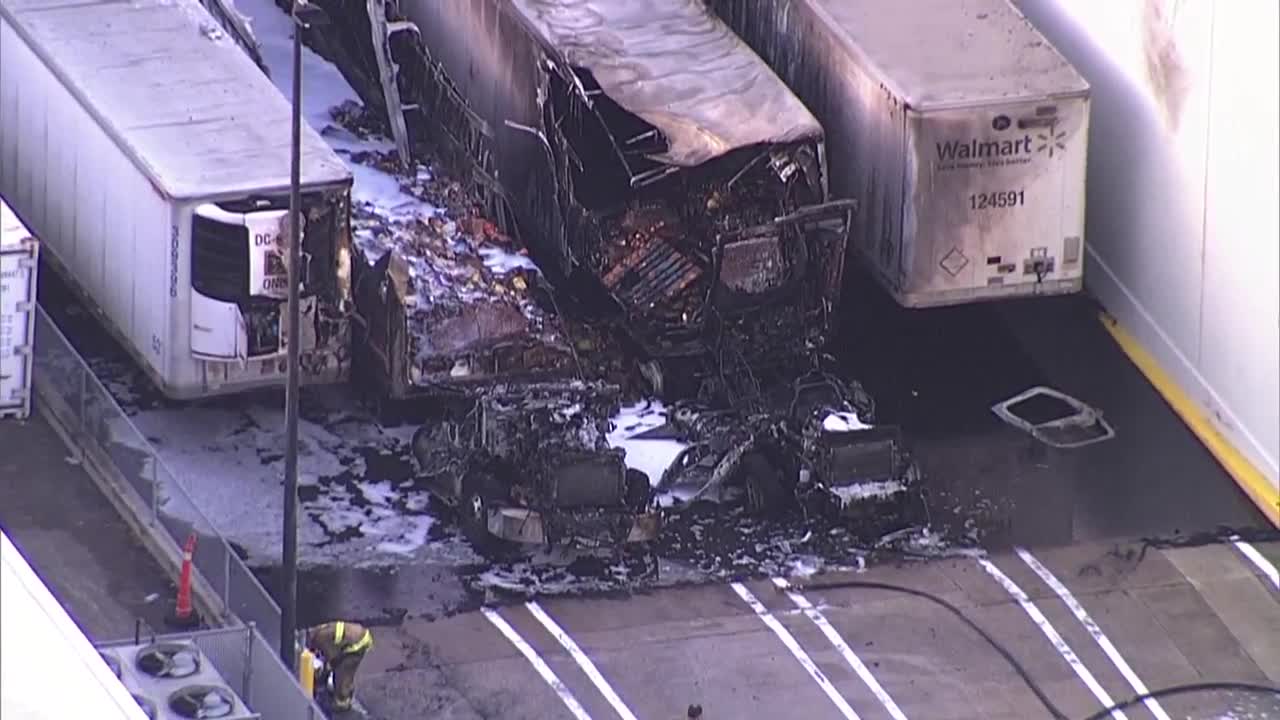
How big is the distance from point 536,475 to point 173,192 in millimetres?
4125

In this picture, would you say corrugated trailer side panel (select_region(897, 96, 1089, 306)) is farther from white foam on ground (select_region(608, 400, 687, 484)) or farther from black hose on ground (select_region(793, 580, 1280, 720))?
black hose on ground (select_region(793, 580, 1280, 720))

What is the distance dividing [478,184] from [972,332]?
5349 millimetres

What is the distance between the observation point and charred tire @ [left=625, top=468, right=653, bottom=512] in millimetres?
29953

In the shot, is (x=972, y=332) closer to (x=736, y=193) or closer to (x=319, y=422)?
(x=736, y=193)

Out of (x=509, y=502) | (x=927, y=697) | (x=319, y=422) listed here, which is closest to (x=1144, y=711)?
(x=927, y=697)

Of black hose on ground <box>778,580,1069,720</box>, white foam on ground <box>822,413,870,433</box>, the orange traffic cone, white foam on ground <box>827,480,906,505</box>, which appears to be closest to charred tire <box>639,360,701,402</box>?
white foam on ground <box>822,413,870,433</box>

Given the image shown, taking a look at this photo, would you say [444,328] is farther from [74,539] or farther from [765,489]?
[74,539]

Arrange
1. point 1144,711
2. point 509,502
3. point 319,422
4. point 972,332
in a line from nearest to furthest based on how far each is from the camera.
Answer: point 1144,711
point 509,502
point 319,422
point 972,332

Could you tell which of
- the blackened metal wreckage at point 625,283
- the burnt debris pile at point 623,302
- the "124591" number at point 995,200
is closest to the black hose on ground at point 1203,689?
the burnt debris pile at point 623,302

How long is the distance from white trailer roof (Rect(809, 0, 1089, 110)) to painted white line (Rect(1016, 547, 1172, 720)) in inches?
192

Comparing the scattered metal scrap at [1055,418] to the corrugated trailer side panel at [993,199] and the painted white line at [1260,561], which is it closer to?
the corrugated trailer side panel at [993,199]

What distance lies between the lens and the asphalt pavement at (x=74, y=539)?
2841cm

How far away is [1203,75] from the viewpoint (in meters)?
32.2

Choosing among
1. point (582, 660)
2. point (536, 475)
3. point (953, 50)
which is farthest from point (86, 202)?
point (953, 50)
